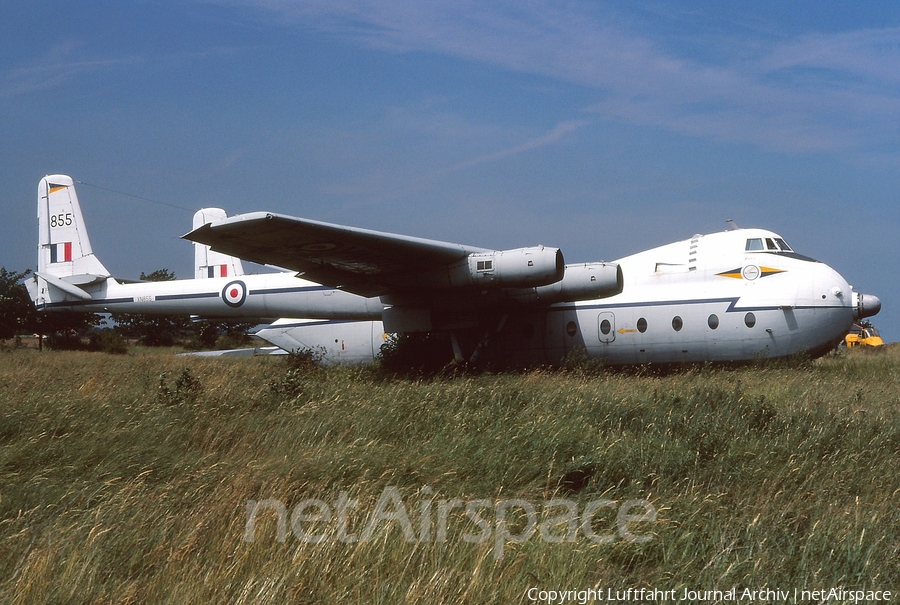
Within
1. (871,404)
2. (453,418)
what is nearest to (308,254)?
(453,418)

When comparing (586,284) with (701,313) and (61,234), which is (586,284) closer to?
(701,313)

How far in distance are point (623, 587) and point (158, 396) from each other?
6.92 metres

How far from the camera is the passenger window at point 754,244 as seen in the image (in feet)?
51.1

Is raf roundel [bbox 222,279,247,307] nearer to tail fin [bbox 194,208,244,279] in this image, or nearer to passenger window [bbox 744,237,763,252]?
tail fin [bbox 194,208,244,279]

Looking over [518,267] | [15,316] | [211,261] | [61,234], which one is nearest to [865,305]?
[518,267]

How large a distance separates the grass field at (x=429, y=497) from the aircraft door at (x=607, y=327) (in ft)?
19.8

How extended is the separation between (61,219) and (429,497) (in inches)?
797

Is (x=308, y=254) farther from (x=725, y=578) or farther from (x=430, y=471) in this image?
(x=725, y=578)

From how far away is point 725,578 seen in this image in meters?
4.43

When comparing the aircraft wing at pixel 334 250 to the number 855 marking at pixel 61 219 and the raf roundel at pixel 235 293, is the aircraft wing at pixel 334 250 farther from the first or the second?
the number 855 marking at pixel 61 219

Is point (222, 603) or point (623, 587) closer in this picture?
point (222, 603)

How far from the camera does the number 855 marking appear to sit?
21.5 meters

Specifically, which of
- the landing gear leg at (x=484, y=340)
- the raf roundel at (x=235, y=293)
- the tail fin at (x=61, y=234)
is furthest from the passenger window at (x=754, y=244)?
the tail fin at (x=61, y=234)

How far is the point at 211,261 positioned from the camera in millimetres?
25250
